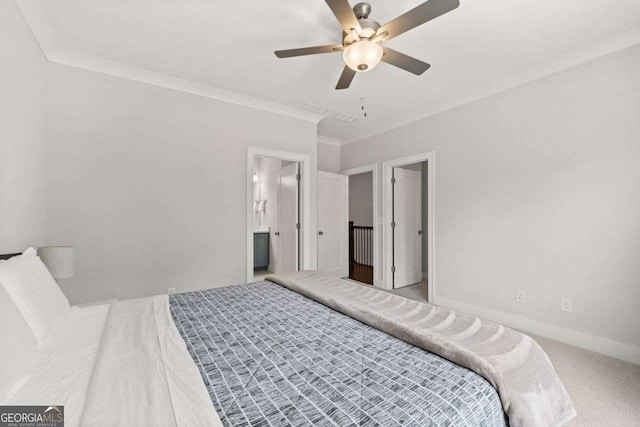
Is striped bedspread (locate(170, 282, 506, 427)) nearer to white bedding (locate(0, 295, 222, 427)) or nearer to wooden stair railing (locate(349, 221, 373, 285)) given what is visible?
white bedding (locate(0, 295, 222, 427))

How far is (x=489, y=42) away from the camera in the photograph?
2.40m

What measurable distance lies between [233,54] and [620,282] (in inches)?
156

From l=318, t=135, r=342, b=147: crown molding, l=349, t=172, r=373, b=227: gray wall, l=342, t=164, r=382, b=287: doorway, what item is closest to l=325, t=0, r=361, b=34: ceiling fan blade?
l=342, t=164, r=382, b=287: doorway

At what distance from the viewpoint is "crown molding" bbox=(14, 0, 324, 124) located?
2.09 meters

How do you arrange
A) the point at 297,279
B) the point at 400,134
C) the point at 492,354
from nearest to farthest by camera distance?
1. the point at 492,354
2. the point at 297,279
3. the point at 400,134

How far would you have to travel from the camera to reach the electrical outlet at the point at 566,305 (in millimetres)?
2607

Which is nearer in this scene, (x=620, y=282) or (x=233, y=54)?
(x=620, y=282)

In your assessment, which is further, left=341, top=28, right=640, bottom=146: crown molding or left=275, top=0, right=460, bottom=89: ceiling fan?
left=341, top=28, right=640, bottom=146: crown molding

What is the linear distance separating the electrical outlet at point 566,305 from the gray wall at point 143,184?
3.41m

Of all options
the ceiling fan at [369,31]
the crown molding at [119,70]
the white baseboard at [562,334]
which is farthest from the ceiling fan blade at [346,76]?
the white baseboard at [562,334]

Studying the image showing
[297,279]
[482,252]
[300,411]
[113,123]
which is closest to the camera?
[300,411]

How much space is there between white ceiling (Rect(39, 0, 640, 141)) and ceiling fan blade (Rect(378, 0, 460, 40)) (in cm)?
37

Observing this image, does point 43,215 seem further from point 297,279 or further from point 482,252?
point 482,252

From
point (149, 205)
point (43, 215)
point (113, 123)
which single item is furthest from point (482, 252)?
point (43, 215)
